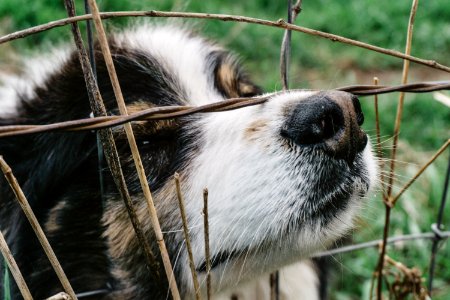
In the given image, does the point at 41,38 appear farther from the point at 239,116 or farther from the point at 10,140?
the point at 239,116

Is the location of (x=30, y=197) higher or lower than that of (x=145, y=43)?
lower

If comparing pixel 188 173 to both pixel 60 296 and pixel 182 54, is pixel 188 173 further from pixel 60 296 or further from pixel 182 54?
pixel 60 296

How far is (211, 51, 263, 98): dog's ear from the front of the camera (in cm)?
277

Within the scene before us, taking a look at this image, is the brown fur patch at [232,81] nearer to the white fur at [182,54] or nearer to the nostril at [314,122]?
the white fur at [182,54]

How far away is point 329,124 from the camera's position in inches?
74.1

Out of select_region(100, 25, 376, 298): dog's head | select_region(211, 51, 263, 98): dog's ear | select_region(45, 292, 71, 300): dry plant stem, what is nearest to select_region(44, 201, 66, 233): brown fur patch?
select_region(100, 25, 376, 298): dog's head

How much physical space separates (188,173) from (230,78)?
70 cm

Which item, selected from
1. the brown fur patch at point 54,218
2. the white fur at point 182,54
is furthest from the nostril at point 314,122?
the brown fur patch at point 54,218

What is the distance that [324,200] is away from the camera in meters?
2.03

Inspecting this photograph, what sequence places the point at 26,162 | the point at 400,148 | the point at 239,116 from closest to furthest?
the point at 239,116, the point at 26,162, the point at 400,148

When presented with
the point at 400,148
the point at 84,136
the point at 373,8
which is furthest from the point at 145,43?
the point at 373,8

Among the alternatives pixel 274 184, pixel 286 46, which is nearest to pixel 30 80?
pixel 286 46

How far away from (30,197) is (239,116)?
3.19 ft

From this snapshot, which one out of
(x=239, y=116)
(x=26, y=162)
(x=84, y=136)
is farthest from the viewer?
(x=26, y=162)
